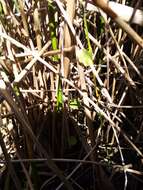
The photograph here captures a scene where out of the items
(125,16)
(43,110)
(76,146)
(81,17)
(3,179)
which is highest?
(125,16)

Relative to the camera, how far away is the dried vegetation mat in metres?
1.04

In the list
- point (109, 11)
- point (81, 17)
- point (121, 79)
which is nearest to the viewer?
point (109, 11)

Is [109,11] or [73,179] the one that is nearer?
[109,11]

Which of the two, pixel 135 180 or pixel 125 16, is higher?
pixel 125 16

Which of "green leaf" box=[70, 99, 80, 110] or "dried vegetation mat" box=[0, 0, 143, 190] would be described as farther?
"green leaf" box=[70, 99, 80, 110]

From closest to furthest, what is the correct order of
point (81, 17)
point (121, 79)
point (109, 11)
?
point (109, 11), point (81, 17), point (121, 79)

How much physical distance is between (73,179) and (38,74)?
386mm

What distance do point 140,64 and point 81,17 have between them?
263 mm

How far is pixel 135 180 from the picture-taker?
4.10ft

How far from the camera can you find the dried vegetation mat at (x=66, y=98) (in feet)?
3.43

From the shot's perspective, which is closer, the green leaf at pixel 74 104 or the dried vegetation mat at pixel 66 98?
the dried vegetation mat at pixel 66 98

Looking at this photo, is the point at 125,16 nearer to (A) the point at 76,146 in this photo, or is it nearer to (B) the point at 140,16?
(B) the point at 140,16

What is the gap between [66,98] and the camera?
3.83ft

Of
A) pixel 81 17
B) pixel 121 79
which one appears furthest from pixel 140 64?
pixel 81 17
